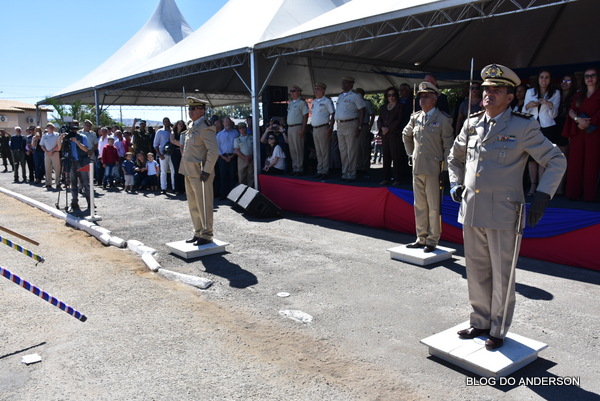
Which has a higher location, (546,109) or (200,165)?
(546,109)

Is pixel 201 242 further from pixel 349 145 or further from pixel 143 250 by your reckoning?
pixel 349 145

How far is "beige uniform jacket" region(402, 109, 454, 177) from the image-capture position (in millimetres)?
6062

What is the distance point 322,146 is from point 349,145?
836 mm

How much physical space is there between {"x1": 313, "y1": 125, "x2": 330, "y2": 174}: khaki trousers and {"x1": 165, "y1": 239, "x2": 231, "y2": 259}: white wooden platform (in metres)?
4.19

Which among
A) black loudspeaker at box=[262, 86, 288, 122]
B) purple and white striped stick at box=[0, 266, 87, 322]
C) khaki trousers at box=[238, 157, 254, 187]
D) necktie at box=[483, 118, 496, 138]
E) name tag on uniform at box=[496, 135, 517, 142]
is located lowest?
purple and white striped stick at box=[0, 266, 87, 322]

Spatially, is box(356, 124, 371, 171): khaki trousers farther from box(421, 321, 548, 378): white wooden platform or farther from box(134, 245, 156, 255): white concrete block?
box(421, 321, 548, 378): white wooden platform

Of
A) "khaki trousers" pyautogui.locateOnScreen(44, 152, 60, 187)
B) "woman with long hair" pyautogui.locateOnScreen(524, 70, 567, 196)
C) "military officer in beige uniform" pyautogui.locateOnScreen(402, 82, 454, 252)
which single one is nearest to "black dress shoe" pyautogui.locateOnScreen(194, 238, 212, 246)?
"military officer in beige uniform" pyautogui.locateOnScreen(402, 82, 454, 252)

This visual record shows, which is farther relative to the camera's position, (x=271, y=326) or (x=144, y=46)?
(x=144, y=46)

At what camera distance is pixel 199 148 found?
667 centimetres

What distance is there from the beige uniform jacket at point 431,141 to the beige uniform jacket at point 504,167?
253 centimetres

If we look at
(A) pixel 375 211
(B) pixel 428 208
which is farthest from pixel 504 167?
(A) pixel 375 211

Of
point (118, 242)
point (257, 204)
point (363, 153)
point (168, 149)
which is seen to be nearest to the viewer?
point (118, 242)

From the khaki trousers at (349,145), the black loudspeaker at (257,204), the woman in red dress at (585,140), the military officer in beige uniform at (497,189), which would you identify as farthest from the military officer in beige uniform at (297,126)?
the military officer in beige uniform at (497,189)

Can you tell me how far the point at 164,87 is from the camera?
21.0 m
